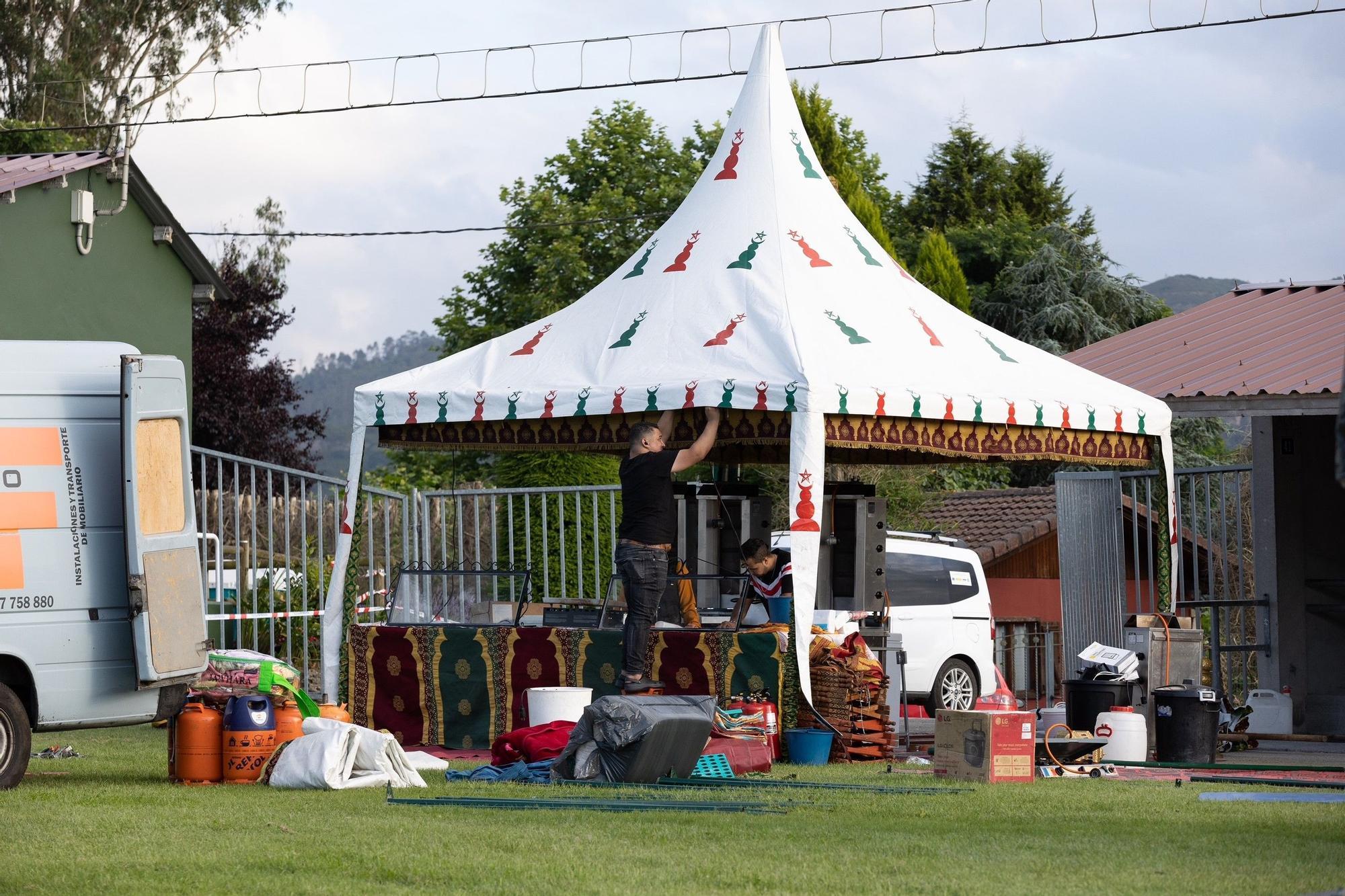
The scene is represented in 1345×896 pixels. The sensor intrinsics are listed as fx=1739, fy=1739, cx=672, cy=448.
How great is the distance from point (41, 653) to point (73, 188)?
1472cm

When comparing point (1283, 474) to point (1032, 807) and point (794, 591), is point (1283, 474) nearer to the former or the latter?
point (794, 591)

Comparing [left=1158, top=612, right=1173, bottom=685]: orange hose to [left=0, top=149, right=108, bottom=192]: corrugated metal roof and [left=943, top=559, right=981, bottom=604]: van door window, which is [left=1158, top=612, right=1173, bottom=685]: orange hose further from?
[left=0, top=149, right=108, bottom=192]: corrugated metal roof

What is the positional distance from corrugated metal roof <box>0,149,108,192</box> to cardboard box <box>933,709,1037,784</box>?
51.7ft

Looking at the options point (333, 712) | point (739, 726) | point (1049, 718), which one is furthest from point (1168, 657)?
point (333, 712)

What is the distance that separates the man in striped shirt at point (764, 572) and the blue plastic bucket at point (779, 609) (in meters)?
0.06

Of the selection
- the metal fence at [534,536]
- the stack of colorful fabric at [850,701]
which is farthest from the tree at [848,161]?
the stack of colorful fabric at [850,701]

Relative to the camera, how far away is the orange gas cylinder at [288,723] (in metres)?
10.5

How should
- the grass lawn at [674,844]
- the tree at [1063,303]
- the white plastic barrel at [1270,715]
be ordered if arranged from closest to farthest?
the grass lawn at [674,844]
the white plastic barrel at [1270,715]
the tree at [1063,303]

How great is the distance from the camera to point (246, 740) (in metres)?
10.3

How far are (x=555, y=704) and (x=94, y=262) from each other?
1523 centimetres

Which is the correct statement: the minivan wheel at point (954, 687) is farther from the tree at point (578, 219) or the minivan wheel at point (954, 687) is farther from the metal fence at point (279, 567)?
the tree at point (578, 219)

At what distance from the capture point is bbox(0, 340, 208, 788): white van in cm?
1000

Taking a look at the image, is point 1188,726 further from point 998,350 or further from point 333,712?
point 333,712

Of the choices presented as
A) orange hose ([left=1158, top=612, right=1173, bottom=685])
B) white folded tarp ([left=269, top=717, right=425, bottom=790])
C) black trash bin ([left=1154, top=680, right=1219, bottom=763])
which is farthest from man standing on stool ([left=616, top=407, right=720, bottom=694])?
orange hose ([left=1158, top=612, right=1173, bottom=685])
